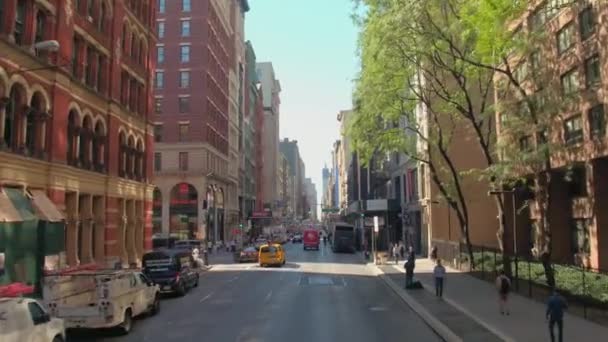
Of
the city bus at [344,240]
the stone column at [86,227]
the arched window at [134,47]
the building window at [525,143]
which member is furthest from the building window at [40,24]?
the city bus at [344,240]

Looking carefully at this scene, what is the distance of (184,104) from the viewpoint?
79.9 meters

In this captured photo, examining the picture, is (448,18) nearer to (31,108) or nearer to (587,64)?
(587,64)

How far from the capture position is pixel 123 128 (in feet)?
143

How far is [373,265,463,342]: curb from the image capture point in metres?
16.9

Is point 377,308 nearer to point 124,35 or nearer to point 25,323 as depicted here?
point 25,323

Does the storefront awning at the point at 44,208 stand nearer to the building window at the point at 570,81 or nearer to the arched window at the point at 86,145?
the arched window at the point at 86,145

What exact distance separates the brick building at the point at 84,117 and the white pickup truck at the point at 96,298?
8.58 m

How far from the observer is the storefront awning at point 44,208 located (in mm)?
28562

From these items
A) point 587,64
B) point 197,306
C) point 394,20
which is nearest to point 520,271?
point 587,64

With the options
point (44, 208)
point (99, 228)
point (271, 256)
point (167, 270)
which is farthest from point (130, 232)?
point (167, 270)

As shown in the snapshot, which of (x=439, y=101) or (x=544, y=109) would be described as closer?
(x=544, y=109)

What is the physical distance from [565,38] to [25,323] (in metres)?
33.0

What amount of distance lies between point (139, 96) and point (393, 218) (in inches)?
1514

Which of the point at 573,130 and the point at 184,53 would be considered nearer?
the point at 573,130
